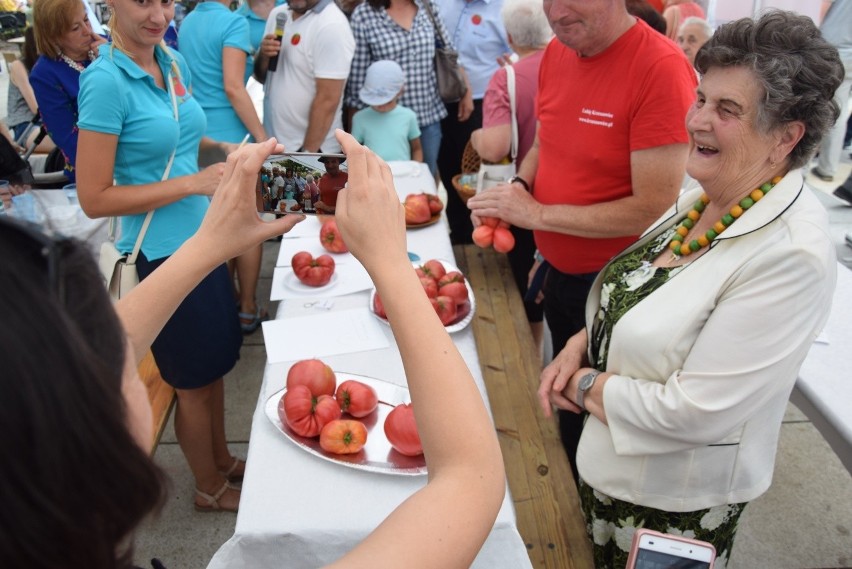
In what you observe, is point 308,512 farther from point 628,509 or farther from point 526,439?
point 526,439

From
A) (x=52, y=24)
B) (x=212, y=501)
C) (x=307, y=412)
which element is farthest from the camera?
(x=52, y=24)

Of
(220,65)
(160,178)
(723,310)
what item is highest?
(723,310)

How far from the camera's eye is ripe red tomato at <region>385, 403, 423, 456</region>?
152 centimetres

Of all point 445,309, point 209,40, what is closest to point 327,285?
point 445,309

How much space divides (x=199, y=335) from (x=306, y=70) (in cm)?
217

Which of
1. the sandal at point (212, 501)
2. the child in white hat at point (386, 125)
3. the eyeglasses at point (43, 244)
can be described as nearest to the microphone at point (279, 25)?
the child in white hat at point (386, 125)

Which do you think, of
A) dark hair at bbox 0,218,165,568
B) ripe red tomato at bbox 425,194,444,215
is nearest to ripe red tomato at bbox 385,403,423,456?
dark hair at bbox 0,218,165,568

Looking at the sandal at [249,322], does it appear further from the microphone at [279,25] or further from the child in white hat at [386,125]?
the microphone at [279,25]

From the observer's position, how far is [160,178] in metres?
2.23

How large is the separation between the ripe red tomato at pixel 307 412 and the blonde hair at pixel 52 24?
7.76ft

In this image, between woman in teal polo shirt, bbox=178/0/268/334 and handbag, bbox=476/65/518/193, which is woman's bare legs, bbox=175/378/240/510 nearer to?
woman in teal polo shirt, bbox=178/0/268/334

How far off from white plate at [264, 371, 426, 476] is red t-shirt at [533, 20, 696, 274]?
3.34 feet

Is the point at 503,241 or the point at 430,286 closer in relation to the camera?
the point at 430,286

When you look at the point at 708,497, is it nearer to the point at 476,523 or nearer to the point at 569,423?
the point at 569,423
